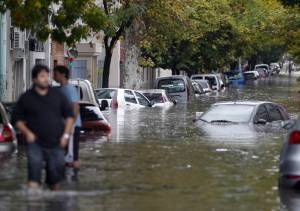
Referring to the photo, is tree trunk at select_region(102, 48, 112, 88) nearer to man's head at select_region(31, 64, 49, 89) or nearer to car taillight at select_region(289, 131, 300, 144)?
car taillight at select_region(289, 131, 300, 144)

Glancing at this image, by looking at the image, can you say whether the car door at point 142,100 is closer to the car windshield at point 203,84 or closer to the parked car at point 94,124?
the parked car at point 94,124

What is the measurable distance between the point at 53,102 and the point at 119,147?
9.11 meters

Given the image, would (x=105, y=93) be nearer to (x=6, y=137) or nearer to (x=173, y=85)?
(x=173, y=85)

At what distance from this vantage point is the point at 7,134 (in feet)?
56.2

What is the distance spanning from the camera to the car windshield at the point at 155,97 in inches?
1875

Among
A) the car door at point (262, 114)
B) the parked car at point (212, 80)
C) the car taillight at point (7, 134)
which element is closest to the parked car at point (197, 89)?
the parked car at point (212, 80)

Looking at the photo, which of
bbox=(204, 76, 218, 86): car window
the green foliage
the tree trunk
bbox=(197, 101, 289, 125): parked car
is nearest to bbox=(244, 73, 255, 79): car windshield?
bbox=(204, 76, 218, 86): car window

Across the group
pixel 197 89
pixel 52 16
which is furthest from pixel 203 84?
pixel 52 16

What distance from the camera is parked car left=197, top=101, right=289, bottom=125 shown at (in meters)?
27.1

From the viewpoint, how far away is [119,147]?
71.6ft

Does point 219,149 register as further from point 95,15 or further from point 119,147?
point 95,15

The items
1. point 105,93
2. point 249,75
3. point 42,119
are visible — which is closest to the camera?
point 42,119

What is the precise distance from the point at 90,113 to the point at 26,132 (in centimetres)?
1129

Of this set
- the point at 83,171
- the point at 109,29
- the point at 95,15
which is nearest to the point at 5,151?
the point at 83,171
